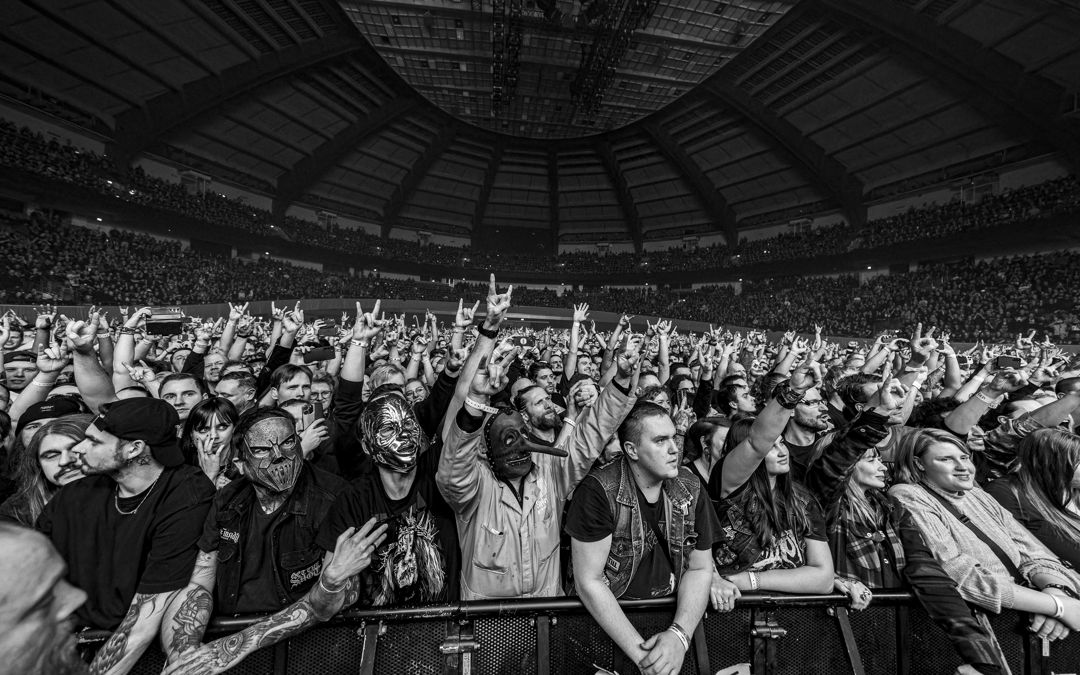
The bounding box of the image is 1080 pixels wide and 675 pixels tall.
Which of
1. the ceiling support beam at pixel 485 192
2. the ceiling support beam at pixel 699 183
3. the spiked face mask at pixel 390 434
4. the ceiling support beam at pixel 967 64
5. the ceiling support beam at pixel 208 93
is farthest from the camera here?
the ceiling support beam at pixel 485 192

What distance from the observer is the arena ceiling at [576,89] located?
16.8 metres

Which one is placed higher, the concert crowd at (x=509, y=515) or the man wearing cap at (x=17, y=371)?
the man wearing cap at (x=17, y=371)

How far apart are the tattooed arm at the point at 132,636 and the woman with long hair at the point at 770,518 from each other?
227 centimetres

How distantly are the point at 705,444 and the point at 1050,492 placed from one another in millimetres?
1665

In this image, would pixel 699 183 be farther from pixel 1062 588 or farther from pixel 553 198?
pixel 1062 588

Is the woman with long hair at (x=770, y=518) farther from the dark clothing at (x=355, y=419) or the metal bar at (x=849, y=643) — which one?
the dark clothing at (x=355, y=419)

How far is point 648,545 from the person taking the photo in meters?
2.08

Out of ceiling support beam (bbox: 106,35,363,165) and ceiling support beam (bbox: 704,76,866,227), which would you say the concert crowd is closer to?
ceiling support beam (bbox: 106,35,363,165)

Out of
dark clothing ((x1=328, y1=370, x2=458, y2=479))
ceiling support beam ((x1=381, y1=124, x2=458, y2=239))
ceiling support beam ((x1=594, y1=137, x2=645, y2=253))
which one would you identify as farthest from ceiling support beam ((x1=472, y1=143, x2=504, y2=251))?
dark clothing ((x1=328, y1=370, x2=458, y2=479))

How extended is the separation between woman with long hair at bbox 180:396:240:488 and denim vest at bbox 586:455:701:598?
212 centimetres

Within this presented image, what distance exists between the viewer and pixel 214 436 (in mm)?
2693

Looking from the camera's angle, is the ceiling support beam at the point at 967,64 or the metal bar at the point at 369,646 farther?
the ceiling support beam at the point at 967,64

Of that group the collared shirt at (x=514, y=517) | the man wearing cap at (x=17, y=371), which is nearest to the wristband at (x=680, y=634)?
the collared shirt at (x=514, y=517)

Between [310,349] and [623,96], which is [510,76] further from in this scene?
[310,349]
